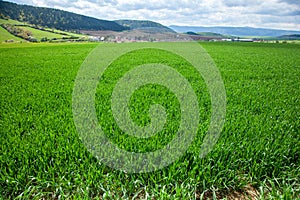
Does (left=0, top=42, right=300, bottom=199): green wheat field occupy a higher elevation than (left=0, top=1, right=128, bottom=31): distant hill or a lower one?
lower

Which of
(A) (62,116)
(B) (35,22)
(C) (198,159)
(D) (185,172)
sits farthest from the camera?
(B) (35,22)

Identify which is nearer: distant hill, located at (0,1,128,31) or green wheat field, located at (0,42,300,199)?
green wheat field, located at (0,42,300,199)

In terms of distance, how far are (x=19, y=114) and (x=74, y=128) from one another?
175 cm

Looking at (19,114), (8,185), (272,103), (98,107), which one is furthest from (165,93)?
(8,185)

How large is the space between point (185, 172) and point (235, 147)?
3.96ft

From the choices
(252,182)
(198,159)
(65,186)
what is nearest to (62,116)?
(65,186)

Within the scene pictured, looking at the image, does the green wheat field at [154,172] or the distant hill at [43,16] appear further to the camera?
the distant hill at [43,16]

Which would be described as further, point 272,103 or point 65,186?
point 272,103

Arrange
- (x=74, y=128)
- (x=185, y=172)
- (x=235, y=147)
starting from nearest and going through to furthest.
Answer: (x=185, y=172), (x=235, y=147), (x=74, y=128)

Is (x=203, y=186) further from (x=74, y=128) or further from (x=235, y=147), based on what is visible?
(x=74, y=128)

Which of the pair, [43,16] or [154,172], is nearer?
[154,172]

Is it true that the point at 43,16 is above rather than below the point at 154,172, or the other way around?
above

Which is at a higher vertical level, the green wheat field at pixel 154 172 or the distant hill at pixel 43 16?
the distant hill at pixel 43 16

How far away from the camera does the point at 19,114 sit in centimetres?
545
